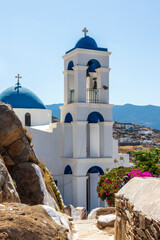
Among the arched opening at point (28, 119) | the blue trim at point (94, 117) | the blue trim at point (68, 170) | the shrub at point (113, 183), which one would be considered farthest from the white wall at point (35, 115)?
the shrub at point (113, 183)

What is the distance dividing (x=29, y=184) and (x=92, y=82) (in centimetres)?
1454

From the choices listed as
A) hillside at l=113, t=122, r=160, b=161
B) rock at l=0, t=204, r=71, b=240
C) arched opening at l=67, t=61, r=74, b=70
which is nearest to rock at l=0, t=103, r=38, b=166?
rock at l=0, t=204, r=71, b=240

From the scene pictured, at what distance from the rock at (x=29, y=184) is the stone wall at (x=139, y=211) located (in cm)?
320

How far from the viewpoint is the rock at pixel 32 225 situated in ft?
12.3

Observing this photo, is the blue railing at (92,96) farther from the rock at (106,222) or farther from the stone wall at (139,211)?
the stone wall at (139,211)

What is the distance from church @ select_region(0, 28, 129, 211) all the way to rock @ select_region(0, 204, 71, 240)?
611 inches

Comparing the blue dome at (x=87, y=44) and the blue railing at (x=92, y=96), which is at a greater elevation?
the blue dome at (x=87, y=44)

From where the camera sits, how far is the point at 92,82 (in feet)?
73.0

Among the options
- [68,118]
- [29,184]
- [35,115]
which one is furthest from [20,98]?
[29,184]

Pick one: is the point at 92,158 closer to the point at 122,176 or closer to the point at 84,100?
the point at 84,100

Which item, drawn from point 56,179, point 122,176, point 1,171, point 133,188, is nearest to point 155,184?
point 133,188

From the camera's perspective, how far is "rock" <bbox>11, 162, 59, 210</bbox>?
26.7 feet

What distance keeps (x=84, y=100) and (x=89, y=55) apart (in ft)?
8.47

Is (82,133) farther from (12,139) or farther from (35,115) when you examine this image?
(12,139)
